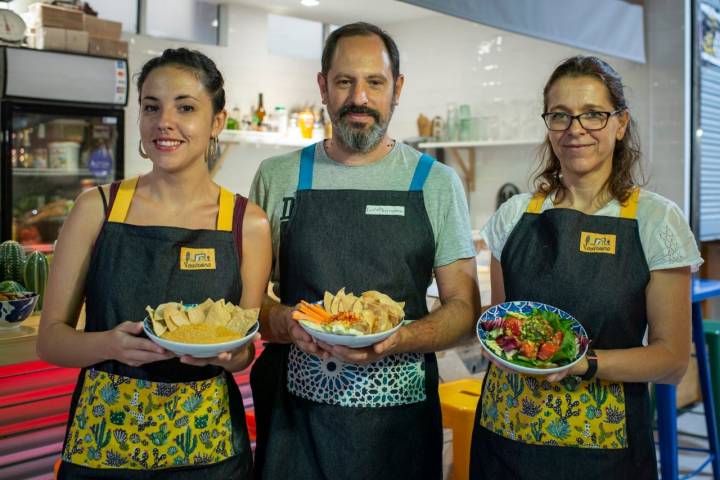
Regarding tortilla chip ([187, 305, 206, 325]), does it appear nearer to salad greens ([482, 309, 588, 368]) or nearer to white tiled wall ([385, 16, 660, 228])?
salad greens ([482, 309, 588, 368])

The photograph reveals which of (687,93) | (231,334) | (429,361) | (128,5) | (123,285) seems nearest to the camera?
(231,334)

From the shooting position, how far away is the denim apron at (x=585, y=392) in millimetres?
1742

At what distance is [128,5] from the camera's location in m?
6.20

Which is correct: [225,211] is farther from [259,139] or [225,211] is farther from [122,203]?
[259,139]

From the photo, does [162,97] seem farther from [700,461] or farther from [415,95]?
[415,95]

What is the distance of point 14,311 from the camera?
216 centimetres

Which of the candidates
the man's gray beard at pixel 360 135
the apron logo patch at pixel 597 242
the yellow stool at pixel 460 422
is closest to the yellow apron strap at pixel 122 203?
the man's gray beard at pixel 360 135

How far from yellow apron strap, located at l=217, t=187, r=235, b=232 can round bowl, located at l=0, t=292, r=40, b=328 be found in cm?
86

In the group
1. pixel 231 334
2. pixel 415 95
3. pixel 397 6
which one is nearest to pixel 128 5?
pixel 397 6

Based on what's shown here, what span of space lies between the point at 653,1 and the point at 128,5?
4.21 m

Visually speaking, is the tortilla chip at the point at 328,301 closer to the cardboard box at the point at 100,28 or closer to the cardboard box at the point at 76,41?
the cardboard box at the point at 76,41

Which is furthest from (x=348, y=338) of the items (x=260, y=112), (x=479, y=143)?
(x=260, y=112)

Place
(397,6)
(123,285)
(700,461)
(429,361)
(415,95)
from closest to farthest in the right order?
(123,285) < (429,361) < (700,461) < (397,6) < (415,95)

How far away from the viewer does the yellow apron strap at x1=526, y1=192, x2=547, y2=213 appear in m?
1.91
